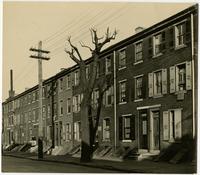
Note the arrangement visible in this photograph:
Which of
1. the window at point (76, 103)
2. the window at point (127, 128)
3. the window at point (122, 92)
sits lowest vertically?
the window at point (127, 128)

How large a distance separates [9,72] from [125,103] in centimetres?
847

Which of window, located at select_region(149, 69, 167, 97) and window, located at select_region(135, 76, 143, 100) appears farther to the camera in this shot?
window, located at select_region(135, 76, 143, 100)

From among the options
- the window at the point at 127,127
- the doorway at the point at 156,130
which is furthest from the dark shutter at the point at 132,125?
the doorway at the point at 156,130

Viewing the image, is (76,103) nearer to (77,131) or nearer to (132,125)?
(77,131)

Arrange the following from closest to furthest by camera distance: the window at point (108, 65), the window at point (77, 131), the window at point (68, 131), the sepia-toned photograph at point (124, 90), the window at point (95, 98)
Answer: the sepia-toned photograph at point (124, 90) → the window at point (108, 65) → the window at point (95, 98) → the window at point (77, 131) → the window at point (68, 131)

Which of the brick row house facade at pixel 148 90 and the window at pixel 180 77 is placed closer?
the window at pixel 180 77

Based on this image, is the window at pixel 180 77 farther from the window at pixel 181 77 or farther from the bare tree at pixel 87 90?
the bare tree at pixel 87 90

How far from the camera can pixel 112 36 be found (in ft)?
66.4

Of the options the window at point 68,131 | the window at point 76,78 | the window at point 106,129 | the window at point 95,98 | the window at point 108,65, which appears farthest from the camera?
the window at point 68,131

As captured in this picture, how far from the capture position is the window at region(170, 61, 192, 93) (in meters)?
18.7

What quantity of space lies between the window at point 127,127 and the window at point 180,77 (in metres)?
4.26

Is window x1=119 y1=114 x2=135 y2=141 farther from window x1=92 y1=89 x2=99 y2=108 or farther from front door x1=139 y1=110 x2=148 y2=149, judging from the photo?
window x1=92 y1=89 x2=99 y2=108

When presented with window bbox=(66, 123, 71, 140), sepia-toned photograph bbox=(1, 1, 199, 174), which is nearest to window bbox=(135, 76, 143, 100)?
sepia-toned photograph bbox=(1, 1, 199, 174)

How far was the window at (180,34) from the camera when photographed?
19.6 meters
